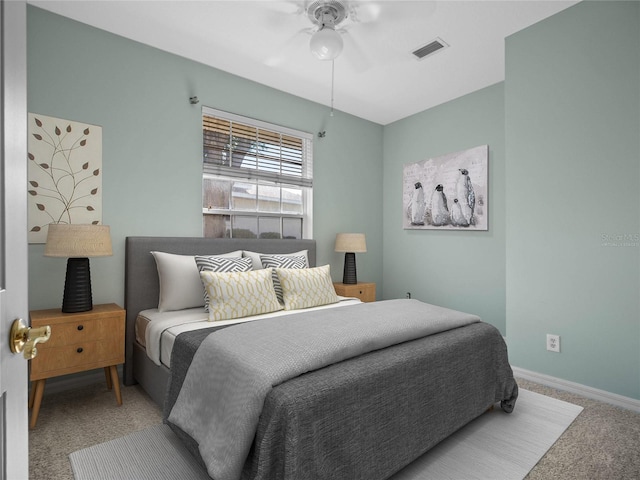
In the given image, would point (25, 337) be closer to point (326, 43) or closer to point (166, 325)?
point (166, 325)

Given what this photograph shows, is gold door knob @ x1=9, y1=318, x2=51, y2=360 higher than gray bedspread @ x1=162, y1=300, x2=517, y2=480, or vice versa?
gold door knob @ x1=9, y1=318, x2=51, y2=360

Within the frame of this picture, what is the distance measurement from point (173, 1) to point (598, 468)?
367 centimetres

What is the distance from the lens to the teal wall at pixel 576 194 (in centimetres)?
226

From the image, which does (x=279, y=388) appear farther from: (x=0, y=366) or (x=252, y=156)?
(x=252, y=156)

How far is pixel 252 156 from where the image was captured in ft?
11.8

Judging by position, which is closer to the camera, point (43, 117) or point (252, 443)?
point (252, 443)

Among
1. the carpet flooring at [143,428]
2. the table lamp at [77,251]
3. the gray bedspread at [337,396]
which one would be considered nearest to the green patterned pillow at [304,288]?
the gray bedspread at [337,396]

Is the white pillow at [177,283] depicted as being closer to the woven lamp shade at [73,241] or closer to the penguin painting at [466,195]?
the woven lamp shade at [73,241]

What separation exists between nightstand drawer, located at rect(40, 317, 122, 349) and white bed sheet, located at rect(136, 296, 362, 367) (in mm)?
221

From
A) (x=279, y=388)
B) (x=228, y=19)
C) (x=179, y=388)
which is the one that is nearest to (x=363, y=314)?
(x=279, y=388)

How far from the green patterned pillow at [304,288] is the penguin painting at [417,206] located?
1889 mm

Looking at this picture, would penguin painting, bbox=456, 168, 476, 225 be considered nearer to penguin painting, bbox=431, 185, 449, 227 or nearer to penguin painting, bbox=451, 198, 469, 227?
penguin painting, bbox=451, 198, 469, 227

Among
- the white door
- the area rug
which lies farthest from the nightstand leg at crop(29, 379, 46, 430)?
the white door

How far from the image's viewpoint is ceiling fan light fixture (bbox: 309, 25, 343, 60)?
2.29 metres
